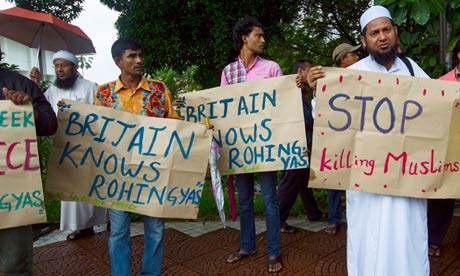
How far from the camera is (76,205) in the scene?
4.31m

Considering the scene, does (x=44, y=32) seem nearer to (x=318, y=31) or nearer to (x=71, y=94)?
(x=71, y=94)

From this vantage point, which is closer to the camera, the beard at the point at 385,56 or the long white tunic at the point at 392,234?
the long white tunic at the point at 392,234

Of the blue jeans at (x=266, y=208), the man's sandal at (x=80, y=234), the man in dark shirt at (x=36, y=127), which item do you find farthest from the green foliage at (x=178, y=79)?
the man in dark shirt at (x=36, y=127)

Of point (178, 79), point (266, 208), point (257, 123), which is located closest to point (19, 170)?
point (257, 123)

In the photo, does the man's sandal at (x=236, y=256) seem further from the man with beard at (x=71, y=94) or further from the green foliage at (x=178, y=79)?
the green foliage at (x=178, y=79)

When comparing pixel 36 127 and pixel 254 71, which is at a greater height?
pixel 254 71

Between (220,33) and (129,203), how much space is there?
4.52 metres

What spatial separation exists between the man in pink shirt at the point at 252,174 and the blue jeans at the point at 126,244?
2.90 ft

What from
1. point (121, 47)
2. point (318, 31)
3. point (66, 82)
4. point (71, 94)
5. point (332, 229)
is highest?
point (318, 31)

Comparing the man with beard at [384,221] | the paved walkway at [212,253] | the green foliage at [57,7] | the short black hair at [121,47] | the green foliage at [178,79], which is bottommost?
the paved walkway at [212,253]

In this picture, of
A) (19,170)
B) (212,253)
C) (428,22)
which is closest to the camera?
(19,170)

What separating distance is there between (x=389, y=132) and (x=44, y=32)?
178 inches

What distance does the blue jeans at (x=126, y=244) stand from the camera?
286 centimetres

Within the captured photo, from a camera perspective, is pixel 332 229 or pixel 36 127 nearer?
pixel 36 127
